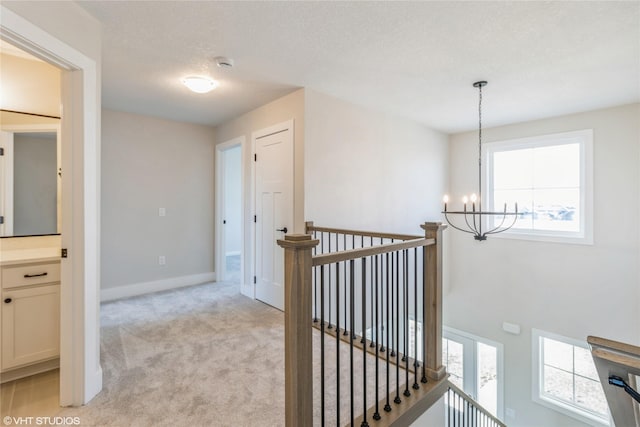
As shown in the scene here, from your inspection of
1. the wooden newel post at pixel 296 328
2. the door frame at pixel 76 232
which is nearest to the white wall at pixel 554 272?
the wooden newel post at pixel 296 328

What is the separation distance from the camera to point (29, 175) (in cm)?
258

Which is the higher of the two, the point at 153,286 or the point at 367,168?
the point at 367,168

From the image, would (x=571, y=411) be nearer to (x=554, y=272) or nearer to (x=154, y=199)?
(x=554, y=272)

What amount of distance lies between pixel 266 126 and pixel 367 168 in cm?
133

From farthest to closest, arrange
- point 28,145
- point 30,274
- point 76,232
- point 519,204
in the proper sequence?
point 519,204
point 28,145
point 30,274
point 76,232

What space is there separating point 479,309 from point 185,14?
534 cm

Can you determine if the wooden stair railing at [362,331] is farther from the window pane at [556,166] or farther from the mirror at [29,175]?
the window pane at [556,166]

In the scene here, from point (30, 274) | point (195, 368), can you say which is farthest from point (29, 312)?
point (195, 368)

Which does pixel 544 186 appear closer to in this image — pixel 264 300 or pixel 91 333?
pixel 264 300

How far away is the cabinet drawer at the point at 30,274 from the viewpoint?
79.7 inches

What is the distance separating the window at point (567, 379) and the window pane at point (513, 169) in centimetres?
214

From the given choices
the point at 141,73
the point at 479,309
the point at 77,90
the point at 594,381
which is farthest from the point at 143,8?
the point at 594,381

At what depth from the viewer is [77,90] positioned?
1799mm

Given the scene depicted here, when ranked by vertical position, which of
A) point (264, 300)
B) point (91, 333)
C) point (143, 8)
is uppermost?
point (143, 8)
